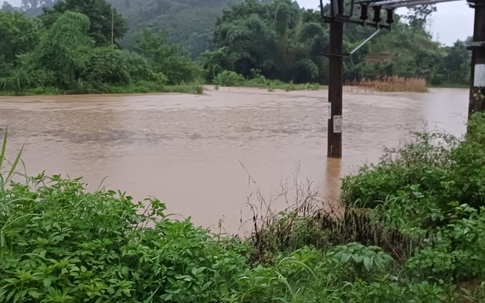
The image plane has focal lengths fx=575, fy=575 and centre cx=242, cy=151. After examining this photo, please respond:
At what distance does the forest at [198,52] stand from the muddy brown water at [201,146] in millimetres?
6353

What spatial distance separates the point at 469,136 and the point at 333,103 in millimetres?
2816

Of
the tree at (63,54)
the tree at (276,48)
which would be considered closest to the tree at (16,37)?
the tree at (63,54)

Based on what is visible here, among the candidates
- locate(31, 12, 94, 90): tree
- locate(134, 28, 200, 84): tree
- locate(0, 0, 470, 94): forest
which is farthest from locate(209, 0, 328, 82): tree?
locate(31, 12, 94, 90): tree

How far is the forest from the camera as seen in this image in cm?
2111

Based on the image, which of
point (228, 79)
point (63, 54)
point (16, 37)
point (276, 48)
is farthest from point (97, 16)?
point (276, 48)

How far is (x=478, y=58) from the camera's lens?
5.28 m

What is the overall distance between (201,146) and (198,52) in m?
37.8

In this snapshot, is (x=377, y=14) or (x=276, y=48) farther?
(x=276, y=48)

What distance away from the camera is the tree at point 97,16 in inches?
1024

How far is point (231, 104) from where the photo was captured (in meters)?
16.2

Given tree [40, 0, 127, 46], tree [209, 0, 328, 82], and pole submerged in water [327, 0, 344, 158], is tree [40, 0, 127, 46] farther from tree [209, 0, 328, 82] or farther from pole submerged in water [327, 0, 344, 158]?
pole submerged in water [327, 0, 344, 158]

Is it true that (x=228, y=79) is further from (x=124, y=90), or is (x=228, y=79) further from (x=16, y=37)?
(x=16, y=37)

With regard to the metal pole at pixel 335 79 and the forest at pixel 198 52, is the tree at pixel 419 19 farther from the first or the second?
the metal pole at pixel 335 79

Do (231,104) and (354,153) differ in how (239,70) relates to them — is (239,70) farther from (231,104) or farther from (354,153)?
(354,153)
